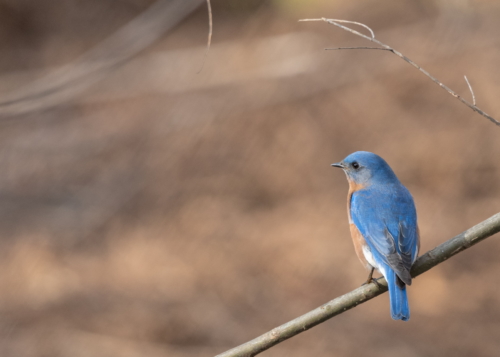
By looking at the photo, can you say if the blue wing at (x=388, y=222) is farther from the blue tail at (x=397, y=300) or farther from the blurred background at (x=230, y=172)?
the blurred background at (x=230, y=172)

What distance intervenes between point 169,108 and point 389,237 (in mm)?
7286

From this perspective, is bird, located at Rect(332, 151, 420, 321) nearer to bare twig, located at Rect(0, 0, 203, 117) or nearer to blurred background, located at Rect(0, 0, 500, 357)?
bare twig, located at Rect(0, 0, 203, 117)

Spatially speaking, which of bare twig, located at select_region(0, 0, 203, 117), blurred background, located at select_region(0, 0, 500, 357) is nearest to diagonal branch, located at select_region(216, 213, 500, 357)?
bare twig, located at select_region(0, 0, 203, 117)

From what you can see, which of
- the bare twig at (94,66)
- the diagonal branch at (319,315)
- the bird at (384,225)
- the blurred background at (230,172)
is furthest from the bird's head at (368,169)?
Answer: the blurred background at (230,172)

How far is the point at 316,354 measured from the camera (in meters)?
7.70

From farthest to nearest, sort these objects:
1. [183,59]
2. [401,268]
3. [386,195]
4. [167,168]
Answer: [183,59] < [167,168] < [386,195] < [401,268]

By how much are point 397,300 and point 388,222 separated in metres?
0.67

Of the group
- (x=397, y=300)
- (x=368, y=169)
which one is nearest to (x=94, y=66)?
(x=368, y=169)

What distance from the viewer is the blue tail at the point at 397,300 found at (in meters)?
3.47

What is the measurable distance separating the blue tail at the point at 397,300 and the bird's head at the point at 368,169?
987 mm

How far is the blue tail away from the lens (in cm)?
347

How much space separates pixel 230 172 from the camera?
981 cm

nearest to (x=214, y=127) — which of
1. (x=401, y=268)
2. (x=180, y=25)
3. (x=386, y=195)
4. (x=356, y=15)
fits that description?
(x=180, y=25)

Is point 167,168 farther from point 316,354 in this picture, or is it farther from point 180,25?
point 316,354
